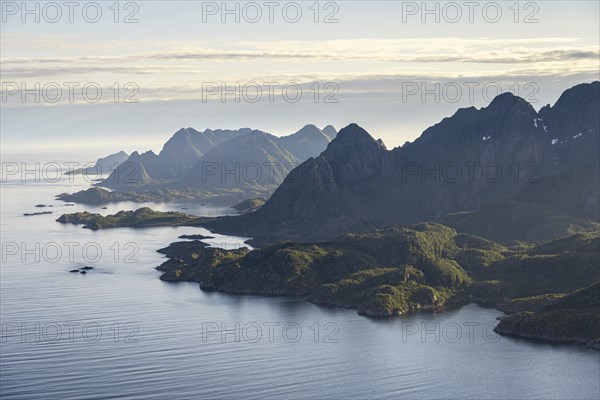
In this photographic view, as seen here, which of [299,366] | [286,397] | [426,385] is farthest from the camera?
[299,366]

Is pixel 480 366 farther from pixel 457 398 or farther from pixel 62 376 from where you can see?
pixel 62 376

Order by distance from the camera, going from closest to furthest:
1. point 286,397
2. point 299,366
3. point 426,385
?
point 286,397 → point 426,385 → point 299,366

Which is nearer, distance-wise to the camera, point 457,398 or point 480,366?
point 457,398

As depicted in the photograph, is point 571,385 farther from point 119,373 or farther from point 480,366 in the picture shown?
point 119,373

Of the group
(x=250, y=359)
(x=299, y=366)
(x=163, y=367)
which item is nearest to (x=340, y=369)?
(x=299, y=366)

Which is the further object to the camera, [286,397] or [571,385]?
[571,385]

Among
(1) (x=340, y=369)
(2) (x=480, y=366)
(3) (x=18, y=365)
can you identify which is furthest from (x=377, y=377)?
(3) (x=18, y=365)

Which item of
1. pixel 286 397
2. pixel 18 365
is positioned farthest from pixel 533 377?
pixel 18 365

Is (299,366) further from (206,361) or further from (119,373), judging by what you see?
(119,373)
